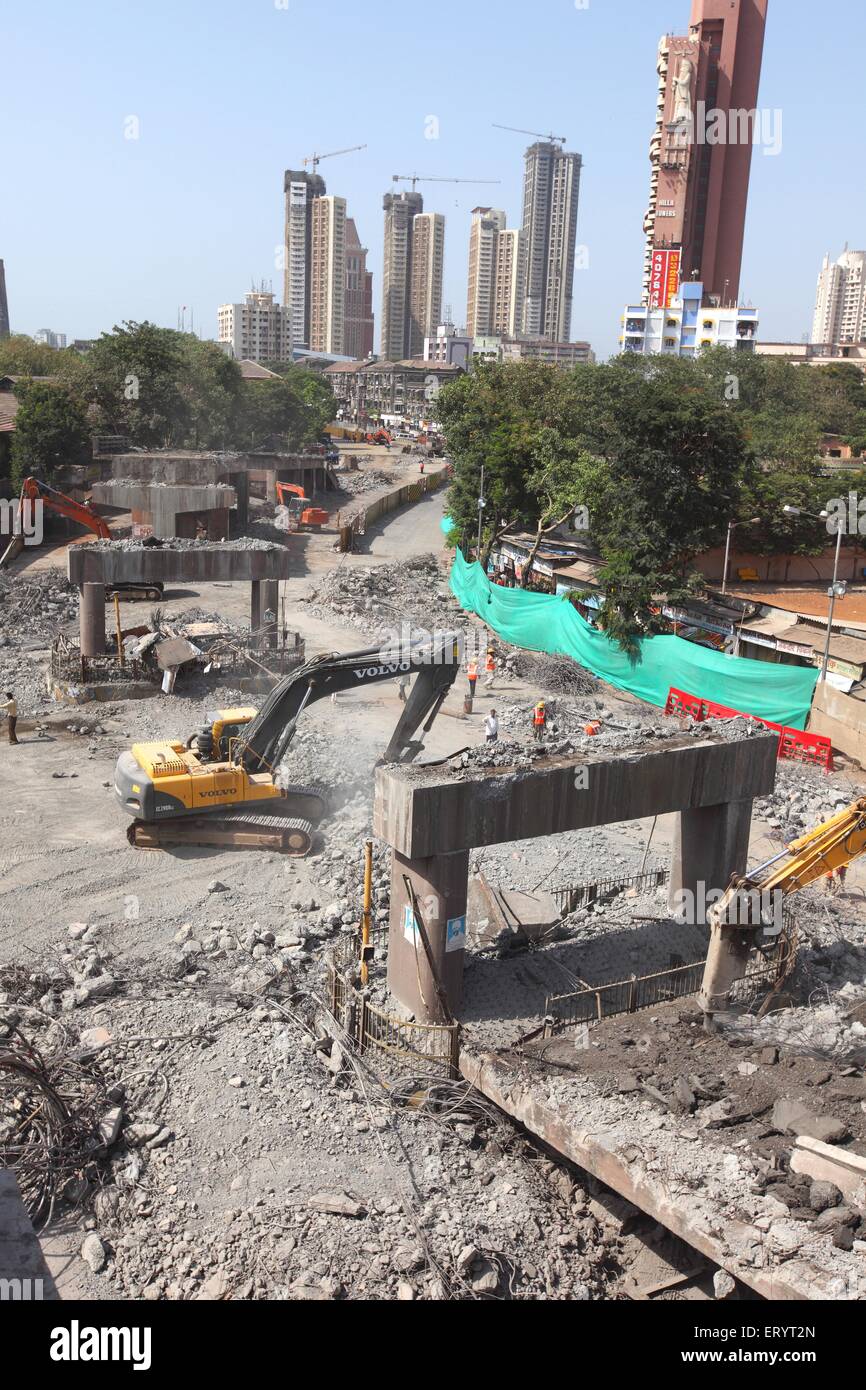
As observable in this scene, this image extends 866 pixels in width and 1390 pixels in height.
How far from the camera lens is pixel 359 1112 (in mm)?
11734

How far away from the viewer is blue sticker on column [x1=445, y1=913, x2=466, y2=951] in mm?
12953

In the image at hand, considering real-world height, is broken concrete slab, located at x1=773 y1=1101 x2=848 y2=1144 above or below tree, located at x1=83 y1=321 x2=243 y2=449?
below

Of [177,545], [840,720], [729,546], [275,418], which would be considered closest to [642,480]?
[729,546]

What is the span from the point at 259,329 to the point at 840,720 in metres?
180

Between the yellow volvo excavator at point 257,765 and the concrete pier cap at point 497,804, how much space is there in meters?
4.86

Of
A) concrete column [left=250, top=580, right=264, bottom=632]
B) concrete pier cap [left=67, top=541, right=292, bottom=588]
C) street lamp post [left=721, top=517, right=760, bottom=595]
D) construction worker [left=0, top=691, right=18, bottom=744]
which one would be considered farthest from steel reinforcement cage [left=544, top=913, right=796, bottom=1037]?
street lamp post [left=721, top=517, right=760, bottom=595]

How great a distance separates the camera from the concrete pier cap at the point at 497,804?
41.1 ft

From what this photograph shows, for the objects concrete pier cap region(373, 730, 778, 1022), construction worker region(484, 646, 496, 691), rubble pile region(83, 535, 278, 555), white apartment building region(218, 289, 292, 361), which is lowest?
construction worker region(484, 646, 496, 691)

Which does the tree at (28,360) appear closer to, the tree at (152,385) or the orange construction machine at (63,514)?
the tree at (152,385)

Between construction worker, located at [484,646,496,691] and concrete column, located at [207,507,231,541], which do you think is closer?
construction worker, located at [484,646,496,691]

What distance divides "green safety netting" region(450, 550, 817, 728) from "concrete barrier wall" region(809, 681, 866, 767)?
329 millimetres

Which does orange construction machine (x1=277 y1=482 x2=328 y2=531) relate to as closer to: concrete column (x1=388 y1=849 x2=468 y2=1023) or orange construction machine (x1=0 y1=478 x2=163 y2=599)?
orange construction machine (x1=0 y1=478 x2=163 y2=599)

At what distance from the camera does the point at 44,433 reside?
48.9 meters

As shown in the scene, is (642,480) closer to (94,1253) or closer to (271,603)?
(271,603)
